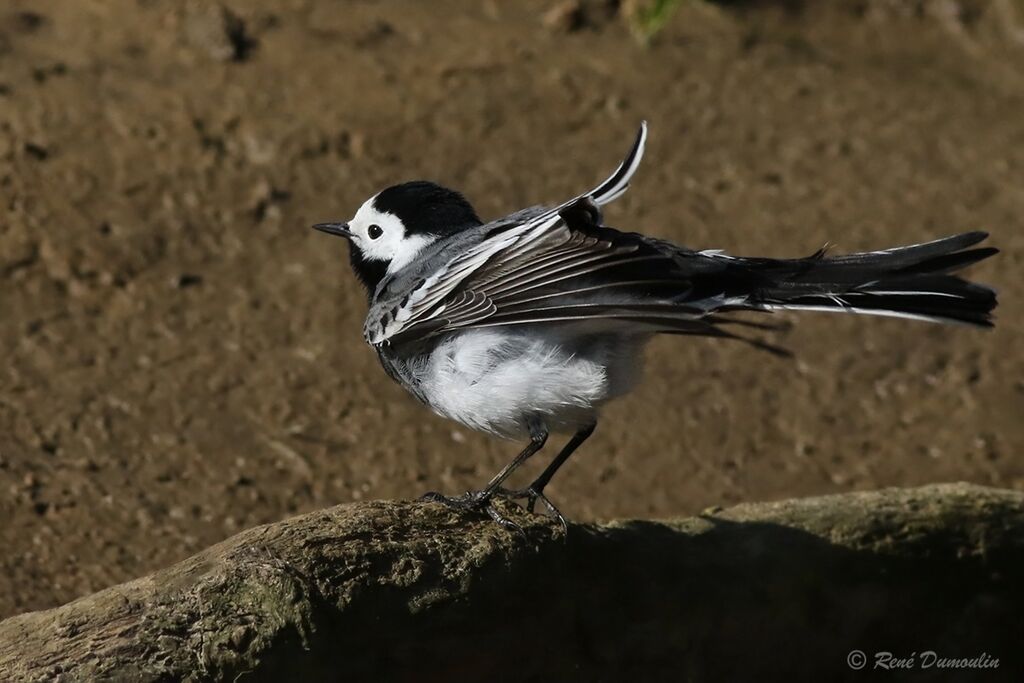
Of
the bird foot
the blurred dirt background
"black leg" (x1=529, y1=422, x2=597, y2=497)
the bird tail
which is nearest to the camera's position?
the bird tail

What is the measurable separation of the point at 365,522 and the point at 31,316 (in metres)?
3.32

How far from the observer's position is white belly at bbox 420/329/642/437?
4398 mm

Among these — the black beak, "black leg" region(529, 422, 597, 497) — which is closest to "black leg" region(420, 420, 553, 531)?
"black leg" region(529, 422, 597, 497)

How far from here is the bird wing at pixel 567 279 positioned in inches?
163

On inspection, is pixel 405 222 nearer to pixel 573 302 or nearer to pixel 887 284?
pixel 573 302

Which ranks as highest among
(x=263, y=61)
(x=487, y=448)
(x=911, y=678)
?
(x=263, y=61)

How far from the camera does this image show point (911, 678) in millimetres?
4934

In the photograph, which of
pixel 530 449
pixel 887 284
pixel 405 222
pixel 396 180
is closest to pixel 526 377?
pixel 530 449

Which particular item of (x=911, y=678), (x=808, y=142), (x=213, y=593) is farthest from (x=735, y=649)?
(x=808, y=142)

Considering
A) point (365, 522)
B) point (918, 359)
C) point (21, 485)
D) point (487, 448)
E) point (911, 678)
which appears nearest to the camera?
point (365, 522)

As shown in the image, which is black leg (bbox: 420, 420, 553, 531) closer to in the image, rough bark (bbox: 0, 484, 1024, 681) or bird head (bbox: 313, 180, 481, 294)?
rough bark (bbox: 0, 484, 1024, 681)

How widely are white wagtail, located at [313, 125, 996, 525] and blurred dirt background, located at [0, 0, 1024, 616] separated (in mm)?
1473

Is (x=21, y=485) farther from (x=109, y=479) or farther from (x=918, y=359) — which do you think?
(x=918, y=359)

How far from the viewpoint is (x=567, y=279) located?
427 cm
